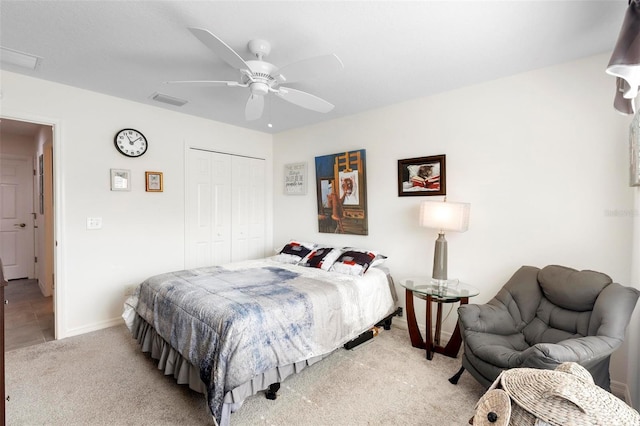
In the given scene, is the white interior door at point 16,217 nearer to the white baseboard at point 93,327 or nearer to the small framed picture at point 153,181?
the white baseboard at point 93,327

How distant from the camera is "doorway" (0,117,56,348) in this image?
163 inches

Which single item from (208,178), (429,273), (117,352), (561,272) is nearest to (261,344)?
(117,352)

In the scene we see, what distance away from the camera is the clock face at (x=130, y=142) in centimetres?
326

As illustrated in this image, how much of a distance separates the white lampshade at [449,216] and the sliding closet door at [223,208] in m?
2.70

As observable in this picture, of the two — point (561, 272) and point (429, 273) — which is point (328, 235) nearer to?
point (429, 273)

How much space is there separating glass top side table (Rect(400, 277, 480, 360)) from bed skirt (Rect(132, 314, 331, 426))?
0.99m

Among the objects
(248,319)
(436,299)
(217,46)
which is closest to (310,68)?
(217,46)

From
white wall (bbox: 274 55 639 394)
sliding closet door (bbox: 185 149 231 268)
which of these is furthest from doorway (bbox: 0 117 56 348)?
white wall (bbox: 274 55 639 394)

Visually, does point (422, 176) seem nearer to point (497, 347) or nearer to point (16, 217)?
point (497, 347)

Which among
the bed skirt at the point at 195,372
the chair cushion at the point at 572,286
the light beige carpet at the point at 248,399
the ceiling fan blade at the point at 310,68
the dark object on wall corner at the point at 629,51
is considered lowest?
the light beige carpet at the point at 248,399

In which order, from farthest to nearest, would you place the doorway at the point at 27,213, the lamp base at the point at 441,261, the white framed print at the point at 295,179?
1. the white framed print at the point at 295,179
2. the doorway at the point at 27,213
3. the lamp base at the point at 441,261

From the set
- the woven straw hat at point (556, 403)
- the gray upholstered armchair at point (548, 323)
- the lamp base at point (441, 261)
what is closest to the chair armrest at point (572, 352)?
the gray upholstered armchair at point (548, 323)

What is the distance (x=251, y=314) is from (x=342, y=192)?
Answer: 2253mm

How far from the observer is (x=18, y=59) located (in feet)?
7.80
